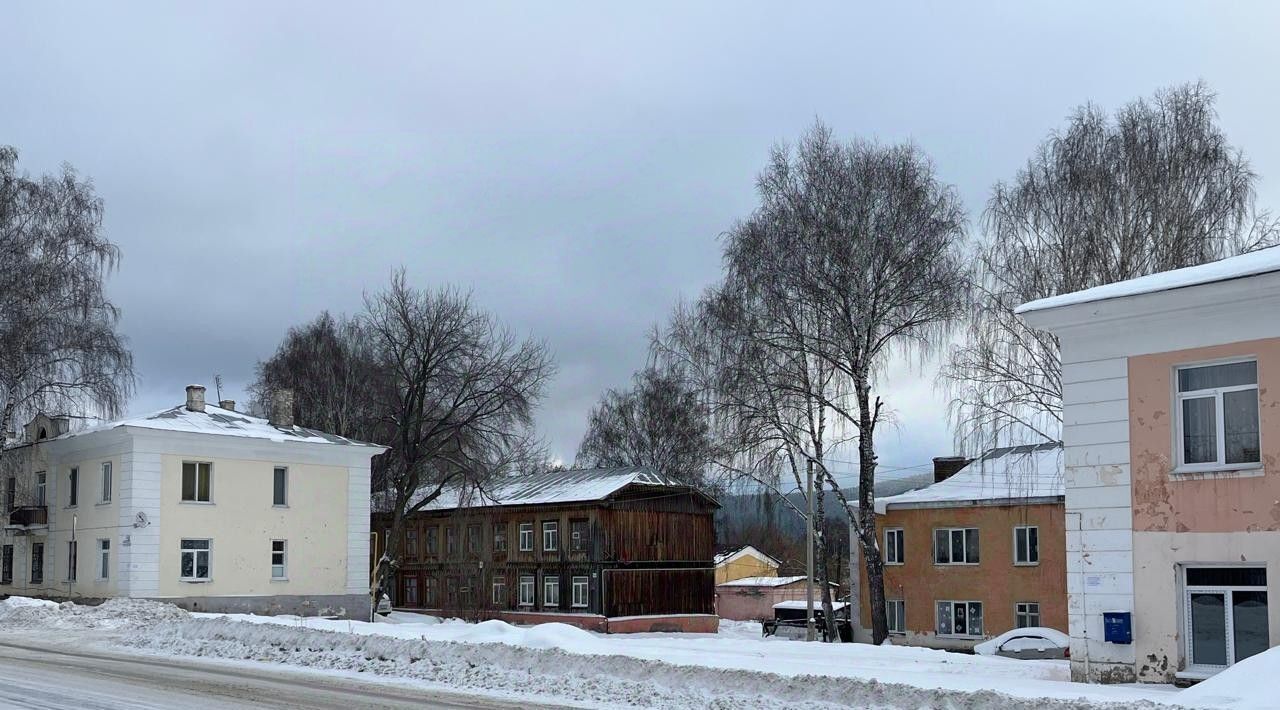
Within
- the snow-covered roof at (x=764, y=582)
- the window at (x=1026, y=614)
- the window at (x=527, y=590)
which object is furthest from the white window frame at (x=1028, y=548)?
the snow-covered roof at (x=764, y=582)

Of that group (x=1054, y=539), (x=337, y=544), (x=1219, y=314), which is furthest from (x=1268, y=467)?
(x=337, y=544)

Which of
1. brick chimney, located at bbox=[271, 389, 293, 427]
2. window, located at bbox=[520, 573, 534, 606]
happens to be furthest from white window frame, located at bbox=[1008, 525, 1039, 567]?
brick chimney, located at bbox=[271, 389, 293, 427]

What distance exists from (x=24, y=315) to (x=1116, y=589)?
3096cm

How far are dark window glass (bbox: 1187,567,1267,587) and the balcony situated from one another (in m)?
36.1

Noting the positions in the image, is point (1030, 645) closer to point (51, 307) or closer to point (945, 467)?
point (945, 467)

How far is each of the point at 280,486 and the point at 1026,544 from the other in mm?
25015

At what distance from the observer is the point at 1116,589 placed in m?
17.5

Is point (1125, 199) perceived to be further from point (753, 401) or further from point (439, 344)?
point (439, 344)

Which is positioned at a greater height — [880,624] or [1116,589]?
[1116,589]

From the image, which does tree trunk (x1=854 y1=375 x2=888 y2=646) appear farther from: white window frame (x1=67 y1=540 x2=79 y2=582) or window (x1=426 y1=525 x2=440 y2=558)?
window (x1=426 y1=525 x2=440 y2=558)

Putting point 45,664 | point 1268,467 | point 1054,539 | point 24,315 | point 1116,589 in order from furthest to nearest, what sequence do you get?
1. point 1054,539
2. point 24,315
3. point 45,664
4. point 1116,589
5. point 1268,467

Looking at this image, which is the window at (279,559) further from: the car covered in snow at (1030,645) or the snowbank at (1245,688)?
the snowbank at (1245,688)

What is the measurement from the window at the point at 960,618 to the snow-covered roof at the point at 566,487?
13.7 meters

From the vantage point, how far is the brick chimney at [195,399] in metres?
42.0
